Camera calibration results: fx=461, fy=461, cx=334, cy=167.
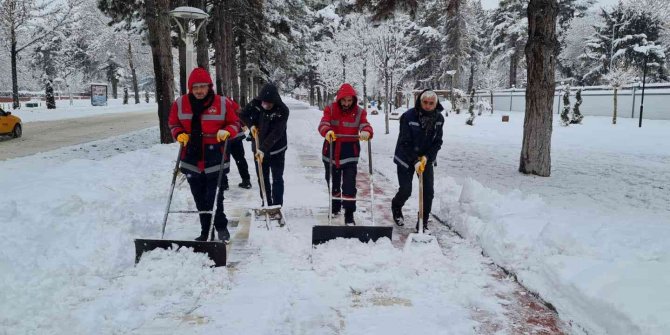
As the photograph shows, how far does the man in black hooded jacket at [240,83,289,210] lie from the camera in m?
6.01

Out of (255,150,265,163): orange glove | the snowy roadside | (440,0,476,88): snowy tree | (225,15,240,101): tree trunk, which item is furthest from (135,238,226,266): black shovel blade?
(440,0,476,88): snowy tree

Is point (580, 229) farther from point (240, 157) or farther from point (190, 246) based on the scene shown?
point (240, 157)

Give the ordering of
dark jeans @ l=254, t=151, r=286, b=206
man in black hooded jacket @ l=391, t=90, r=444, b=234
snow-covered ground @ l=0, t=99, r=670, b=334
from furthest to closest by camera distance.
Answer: dark jeans @ l=254, t=151, r=286, b=206 < man in black hooded jacket @ l=391, t=90, r=444, b=234 < snow-covered ground @ l=0, t=99, r=670, b=334

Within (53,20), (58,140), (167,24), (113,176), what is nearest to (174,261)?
(113,176)

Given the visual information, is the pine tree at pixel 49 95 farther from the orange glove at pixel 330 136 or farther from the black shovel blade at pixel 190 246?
the black shovel blade at pixel 190 246

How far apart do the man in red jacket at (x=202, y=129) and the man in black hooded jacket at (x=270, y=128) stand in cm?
106

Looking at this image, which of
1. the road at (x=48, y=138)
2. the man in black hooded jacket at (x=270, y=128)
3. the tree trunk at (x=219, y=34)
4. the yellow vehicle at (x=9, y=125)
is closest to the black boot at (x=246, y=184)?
the man in black hooded jacket at (x=270, y=128)

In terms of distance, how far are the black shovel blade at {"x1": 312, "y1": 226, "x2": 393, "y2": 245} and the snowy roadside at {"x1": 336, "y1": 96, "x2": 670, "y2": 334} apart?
47.0 inches

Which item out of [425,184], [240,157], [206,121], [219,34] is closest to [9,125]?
[219,34]

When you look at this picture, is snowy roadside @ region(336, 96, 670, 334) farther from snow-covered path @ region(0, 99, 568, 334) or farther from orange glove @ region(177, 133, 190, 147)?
orange glove @ region(177, 133, 190, 147)

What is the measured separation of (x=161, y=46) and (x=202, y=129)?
8786 millimetres

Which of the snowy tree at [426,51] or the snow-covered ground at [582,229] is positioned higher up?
the snowy tree at [426,51]

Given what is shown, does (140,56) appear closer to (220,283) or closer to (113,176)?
(113,176)

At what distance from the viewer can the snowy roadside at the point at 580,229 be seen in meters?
3.42
